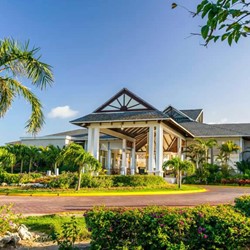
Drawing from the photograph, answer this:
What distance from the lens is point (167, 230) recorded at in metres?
4.91

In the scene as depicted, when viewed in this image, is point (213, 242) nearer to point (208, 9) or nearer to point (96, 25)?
point (208, 9)

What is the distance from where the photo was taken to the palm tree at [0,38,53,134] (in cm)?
871

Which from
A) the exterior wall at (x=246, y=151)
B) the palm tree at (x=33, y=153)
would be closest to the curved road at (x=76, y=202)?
the palm tree at (x=33, y=153)

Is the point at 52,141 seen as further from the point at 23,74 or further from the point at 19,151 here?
the point at 23,74

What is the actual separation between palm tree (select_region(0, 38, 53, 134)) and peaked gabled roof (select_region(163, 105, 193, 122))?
106 ft

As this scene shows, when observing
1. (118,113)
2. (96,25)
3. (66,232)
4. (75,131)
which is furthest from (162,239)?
(75,131)

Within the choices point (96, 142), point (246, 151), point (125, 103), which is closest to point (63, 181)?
point (96, 142)

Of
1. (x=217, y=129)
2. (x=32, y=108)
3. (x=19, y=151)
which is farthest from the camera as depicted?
(x=217, y=129)

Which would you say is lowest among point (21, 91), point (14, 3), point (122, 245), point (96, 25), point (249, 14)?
point (122, 245)

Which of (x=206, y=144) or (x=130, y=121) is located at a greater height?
(x=130, y=121)

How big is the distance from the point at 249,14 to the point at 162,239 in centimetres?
330

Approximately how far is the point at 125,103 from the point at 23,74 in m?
17.9

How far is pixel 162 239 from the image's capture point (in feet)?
15.9

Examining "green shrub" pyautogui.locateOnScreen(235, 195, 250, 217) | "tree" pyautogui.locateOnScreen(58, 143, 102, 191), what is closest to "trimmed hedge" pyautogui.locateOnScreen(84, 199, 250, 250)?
"green shrub" pyautogui.locateOnScreen(235, 195, 250, 217)
